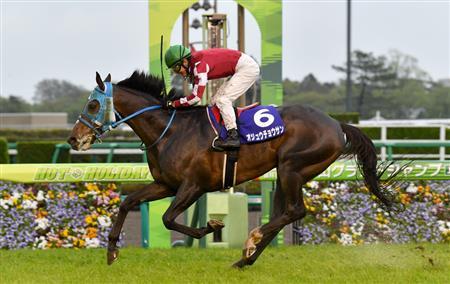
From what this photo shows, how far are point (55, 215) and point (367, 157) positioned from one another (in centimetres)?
302

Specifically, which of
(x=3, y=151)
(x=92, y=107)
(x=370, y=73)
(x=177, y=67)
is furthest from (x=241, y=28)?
(x=370, y=73)

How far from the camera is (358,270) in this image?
6.73m

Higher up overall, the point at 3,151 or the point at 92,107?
the point at 92,107

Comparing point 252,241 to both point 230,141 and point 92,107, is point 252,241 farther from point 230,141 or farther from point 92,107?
point 92,107

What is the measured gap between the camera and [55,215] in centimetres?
838

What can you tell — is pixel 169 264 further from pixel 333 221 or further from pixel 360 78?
pixel 360 78

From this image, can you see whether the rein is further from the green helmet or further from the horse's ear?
the green helmet

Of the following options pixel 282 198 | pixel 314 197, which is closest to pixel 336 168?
pixel 314 197

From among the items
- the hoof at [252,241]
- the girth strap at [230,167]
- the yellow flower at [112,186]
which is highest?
the girth strap at [230,167]

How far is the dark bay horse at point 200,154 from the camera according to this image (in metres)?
6.58

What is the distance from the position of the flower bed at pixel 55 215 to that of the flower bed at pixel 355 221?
1.84 m

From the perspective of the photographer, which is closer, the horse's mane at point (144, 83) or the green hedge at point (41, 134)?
the horse's mane at point (144, 83)

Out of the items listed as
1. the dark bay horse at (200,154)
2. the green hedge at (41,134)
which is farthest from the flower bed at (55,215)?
the green hedge at (41,134)

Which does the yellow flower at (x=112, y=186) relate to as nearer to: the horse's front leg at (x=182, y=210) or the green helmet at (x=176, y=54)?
the horse's front leg at (x=182, y=210)
